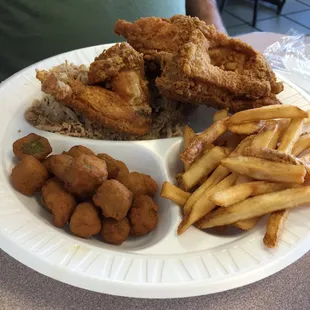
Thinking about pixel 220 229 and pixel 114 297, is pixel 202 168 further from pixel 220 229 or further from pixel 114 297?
pixel 114 297

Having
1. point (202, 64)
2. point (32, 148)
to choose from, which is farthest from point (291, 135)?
point (32, 148)

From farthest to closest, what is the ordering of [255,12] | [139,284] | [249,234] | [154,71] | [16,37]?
[255,12] → [16,37] → [154,71] → [249,234] → [139,284]

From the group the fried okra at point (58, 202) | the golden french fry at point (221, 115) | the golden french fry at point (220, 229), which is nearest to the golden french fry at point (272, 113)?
the golden french fry at point (221, 115)

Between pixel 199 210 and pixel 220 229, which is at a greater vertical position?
pixel 199 210

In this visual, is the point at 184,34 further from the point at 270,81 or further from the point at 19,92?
the point at 19,92

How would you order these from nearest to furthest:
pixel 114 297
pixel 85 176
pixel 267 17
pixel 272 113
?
1. pixel 114 297
2. pixel 85 176
3. pixel 272 113
4. pixel 267 17

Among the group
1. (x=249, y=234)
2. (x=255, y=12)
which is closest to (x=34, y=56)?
(x=249, y=234)
